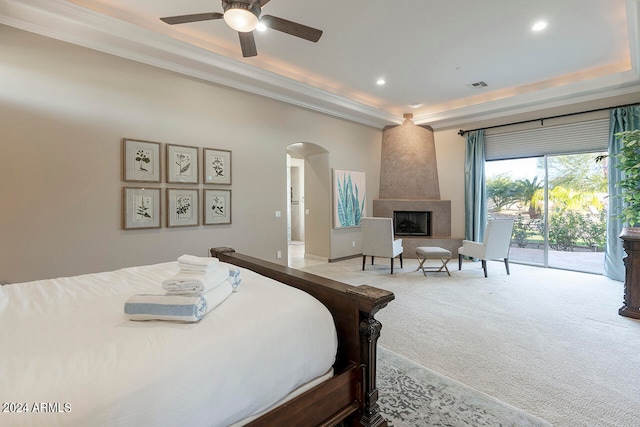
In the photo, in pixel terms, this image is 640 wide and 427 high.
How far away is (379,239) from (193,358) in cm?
442

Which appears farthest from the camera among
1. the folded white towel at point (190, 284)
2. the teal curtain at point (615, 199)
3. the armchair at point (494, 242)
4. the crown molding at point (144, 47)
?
the armchair at point (494, 242)

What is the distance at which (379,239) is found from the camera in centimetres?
518

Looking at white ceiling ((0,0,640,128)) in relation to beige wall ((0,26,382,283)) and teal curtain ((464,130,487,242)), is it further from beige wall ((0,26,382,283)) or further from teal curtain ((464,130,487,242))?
teal curtain ((464,130,487,242))

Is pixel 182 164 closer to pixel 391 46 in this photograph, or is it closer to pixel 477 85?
pixel 391 46

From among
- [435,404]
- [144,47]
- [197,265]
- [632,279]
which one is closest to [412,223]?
[632,279]

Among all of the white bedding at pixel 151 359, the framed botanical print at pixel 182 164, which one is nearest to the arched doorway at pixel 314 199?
the framed botanical print at pixel 182 164

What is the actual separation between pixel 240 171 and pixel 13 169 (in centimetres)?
245

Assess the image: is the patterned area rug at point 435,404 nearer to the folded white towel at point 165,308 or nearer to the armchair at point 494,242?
the folded white towel at point 165,308

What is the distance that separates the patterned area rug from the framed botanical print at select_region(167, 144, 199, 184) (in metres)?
3.34

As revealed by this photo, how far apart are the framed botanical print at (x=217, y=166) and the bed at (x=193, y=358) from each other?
2523mm

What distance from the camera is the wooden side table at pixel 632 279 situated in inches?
121

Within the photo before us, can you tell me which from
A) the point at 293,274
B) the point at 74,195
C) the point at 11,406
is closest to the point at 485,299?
the point at 293,274

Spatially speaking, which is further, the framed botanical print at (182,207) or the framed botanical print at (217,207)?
the framed botanical print at (217,207)

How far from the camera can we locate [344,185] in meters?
6.16
